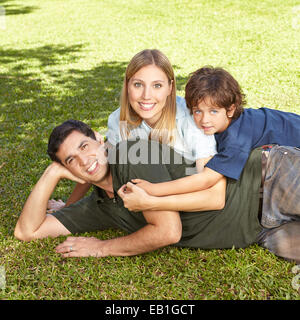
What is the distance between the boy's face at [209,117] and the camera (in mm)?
3123

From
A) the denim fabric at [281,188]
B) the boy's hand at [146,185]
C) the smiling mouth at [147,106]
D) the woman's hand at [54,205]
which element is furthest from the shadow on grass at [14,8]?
the denim fabric at [281,188]

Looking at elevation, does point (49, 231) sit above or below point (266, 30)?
below

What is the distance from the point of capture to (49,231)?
11.4ft

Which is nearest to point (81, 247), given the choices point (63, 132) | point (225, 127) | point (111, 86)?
point (63, 132)

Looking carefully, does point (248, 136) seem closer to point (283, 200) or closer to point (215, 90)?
point (215, 90)

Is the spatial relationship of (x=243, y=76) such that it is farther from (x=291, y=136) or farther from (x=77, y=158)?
(x=77, y=158)

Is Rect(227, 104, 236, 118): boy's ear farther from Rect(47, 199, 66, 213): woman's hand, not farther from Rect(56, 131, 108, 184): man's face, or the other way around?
Rect(47, 199, 66, 213): woman's hand

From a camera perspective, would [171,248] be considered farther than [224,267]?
Yes

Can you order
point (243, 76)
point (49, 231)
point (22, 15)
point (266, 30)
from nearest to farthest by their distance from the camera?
point (49, 231) < point (243, 76) < point (266, 30) < point (22, 15)

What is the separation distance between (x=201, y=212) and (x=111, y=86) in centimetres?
538

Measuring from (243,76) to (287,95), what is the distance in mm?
1444

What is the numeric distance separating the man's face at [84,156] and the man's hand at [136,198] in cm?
24

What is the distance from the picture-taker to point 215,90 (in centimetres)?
316

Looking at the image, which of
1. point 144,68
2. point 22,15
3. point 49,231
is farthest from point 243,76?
point 22,15
